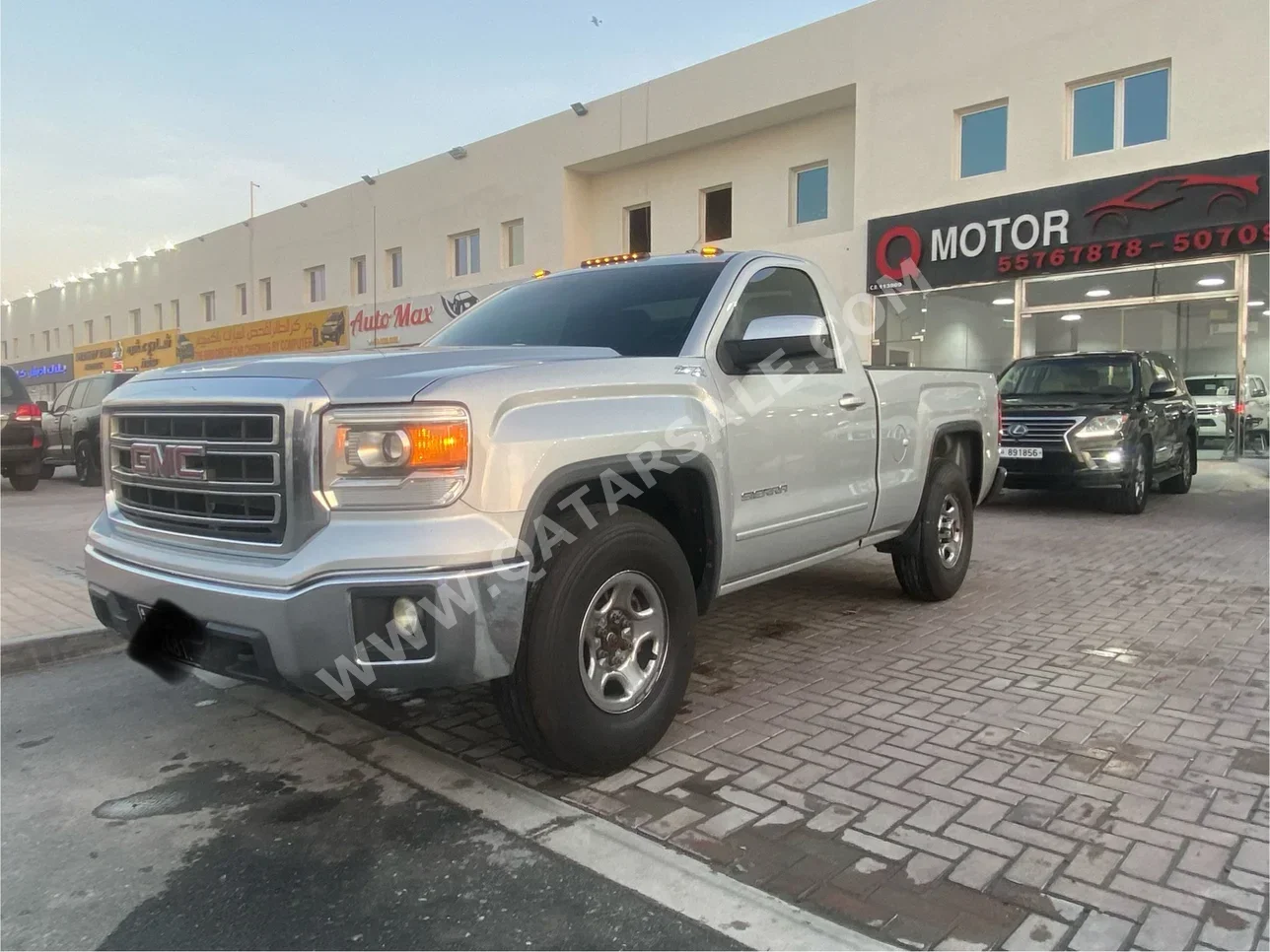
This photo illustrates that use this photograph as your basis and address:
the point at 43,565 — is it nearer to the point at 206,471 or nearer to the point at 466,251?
the point at 206,471

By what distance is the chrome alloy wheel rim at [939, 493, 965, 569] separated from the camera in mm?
6043

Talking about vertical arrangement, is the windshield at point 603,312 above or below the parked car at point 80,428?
above

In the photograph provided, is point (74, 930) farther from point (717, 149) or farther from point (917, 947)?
point (717, 149)

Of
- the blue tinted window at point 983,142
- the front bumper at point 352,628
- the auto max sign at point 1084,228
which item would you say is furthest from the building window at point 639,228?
the front bumper at point 352,628

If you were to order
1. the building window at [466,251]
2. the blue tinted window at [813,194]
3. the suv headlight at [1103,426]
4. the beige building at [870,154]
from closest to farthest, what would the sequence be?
the suv headlight at [1103,426] < the beige building at [870,154] < the blue tinted window at [813,194] < the building window at [466,251]

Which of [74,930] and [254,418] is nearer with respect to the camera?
[74,930]

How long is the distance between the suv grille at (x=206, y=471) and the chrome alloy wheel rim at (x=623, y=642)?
110 cm

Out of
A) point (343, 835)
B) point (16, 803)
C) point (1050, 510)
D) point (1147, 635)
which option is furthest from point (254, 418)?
point (1050, 510)

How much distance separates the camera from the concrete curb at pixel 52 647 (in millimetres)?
4862

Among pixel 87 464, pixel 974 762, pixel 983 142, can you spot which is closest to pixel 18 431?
pixel 87 464

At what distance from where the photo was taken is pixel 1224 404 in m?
17.5

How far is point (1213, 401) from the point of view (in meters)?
18.0

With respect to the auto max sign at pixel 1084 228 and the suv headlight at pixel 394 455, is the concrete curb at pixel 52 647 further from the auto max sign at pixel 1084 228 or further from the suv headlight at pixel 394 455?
the auto max sign at pixel 1084 228

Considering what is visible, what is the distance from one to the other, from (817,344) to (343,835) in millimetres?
2934
